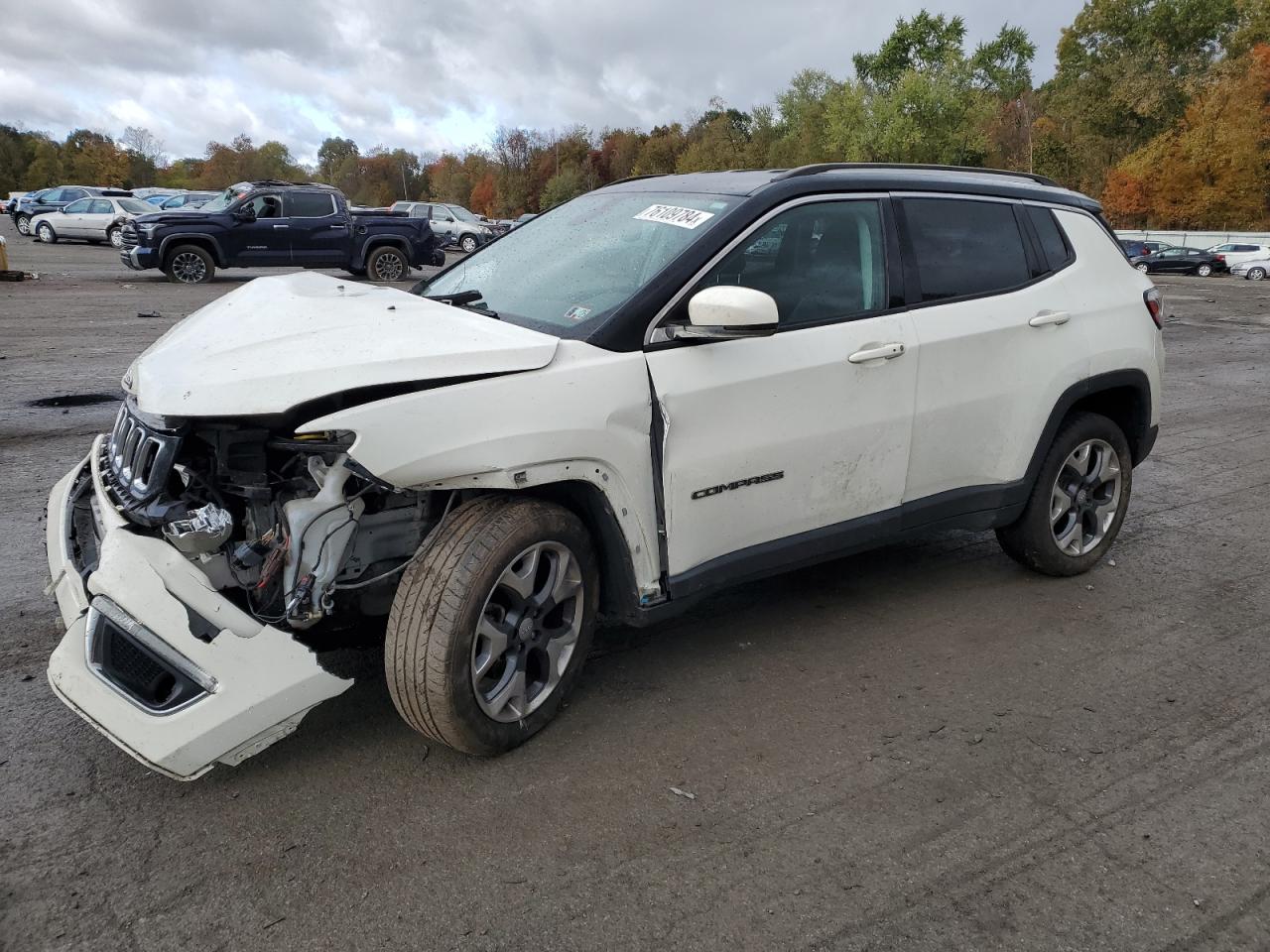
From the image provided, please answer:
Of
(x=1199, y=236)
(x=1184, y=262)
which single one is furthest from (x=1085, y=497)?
(x=1199, y=236)

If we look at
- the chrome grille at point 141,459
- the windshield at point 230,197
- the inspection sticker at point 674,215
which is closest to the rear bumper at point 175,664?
the chrome grille at point 141,459

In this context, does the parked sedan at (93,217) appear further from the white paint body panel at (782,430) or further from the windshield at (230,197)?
the white paint body panel at (782,430)

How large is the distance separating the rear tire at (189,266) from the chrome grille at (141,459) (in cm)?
1676

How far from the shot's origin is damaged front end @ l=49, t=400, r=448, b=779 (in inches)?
103

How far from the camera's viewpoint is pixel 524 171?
331ft

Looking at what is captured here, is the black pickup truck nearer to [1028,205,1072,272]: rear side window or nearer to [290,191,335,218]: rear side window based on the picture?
[290,191,335,218]: rear side window

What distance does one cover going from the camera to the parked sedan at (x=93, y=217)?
3044cm

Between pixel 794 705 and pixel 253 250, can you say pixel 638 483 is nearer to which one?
pixel 794 705

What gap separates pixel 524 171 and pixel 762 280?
102717 mm

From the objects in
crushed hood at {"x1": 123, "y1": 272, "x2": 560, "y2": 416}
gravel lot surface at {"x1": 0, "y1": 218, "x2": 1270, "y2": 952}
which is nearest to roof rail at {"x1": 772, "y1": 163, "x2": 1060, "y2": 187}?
crushed hood at {"x1": 123, "y1": 272, "x2": 560, "y2": 416}

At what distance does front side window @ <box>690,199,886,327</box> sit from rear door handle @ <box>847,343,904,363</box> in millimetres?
151

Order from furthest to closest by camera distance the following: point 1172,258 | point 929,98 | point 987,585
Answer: point 929,98 < point 1172,258 < point 987,585

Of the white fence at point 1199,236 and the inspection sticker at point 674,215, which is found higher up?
the inspection sticker at point 674,215

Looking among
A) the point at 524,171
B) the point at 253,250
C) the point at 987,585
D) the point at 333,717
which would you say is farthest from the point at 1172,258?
the point at 524,171
